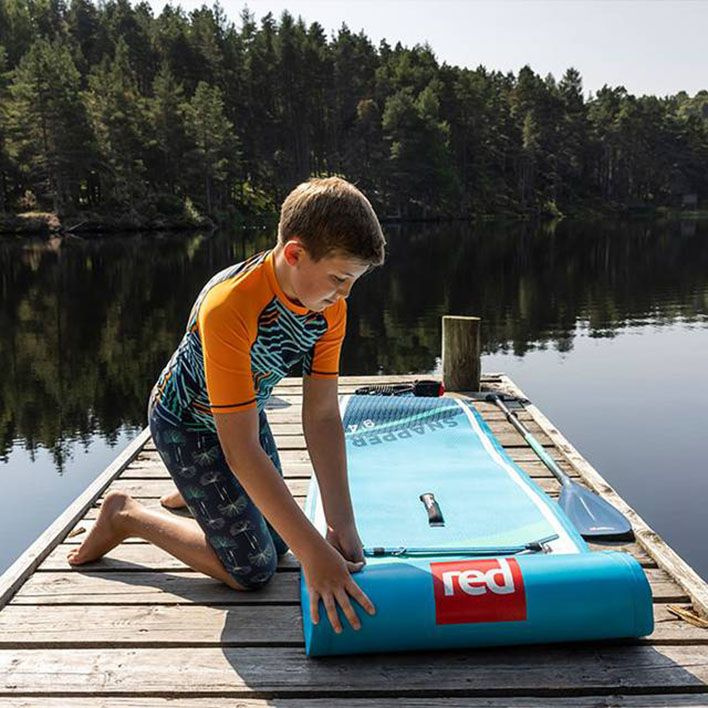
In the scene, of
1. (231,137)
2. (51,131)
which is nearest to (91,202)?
(51,131)

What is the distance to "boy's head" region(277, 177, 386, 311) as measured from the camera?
2.76 metres

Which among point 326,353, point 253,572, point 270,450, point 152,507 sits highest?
point 326,353

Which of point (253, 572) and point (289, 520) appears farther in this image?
point (253, 572)

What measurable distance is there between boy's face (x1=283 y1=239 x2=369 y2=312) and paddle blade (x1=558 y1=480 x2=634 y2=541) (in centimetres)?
216

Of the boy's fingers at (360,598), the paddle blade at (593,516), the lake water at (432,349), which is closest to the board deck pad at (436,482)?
the paddle blade at (593,516)

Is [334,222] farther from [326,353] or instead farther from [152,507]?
[152,507]

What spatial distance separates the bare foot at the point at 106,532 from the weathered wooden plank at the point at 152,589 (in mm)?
92

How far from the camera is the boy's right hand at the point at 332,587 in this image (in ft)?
9.27

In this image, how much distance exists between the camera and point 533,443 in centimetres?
586

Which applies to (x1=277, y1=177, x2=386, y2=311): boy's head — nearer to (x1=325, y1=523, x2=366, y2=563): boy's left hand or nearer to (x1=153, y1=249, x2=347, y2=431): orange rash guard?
(x1=153, y1=249, x2=347, y2=431): orange rash guard

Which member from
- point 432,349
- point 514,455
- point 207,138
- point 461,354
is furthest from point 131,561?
point 207,138

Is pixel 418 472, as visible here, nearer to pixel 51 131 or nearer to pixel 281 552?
pixel 281 552

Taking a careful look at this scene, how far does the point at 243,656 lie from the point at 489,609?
3.20 feet

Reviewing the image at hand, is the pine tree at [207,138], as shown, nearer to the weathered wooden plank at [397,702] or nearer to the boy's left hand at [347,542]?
the boy's left hand at [347,542]
